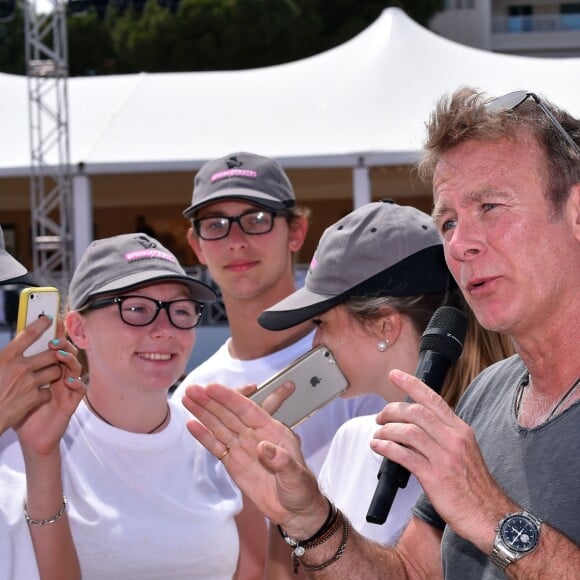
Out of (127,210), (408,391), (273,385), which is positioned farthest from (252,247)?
(127,210)

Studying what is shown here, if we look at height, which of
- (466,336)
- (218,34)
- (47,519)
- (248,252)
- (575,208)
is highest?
(575,208)

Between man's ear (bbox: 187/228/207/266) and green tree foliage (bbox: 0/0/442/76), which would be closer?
man's ear (bbox: 187/228/207/266)

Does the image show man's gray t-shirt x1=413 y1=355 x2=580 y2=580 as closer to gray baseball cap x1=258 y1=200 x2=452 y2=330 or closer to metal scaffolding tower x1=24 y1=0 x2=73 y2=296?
gray baseball cap x1=258 y1=200 x2=452 y2=330

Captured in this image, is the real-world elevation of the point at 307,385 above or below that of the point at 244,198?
below

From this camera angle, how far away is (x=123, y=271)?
278 centimetres

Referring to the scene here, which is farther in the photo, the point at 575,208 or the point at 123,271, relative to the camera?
the point at 123,271

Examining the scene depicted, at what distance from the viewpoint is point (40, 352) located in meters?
2.29

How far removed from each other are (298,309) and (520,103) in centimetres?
93

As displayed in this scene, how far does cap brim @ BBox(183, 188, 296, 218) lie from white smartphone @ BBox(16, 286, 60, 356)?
1261 millimetres

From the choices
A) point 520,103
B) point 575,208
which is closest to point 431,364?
point 575,208

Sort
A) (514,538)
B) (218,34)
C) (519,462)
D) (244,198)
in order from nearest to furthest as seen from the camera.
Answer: (514,538) → (519,462) → (244,198) → (218,34)

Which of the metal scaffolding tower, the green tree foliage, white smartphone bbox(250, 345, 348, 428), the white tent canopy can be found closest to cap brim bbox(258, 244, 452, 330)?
white smartphone bbox(250, 345, 348, 428)

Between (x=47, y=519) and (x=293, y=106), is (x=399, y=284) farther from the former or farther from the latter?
(x=293, y=106)

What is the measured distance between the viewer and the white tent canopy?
10891 mm
